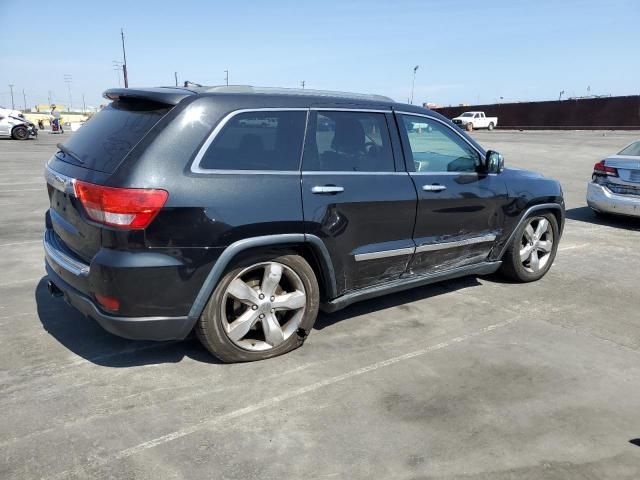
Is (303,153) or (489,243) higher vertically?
(303,153)

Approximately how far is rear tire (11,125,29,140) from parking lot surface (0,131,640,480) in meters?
27.3

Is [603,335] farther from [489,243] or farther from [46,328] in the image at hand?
[46,328]

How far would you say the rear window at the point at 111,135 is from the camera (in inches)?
128

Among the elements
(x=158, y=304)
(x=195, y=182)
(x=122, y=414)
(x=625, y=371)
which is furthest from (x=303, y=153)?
(x=625, y=371)

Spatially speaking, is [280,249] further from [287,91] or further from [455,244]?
[455,244]

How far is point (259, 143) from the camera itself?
11.6ft

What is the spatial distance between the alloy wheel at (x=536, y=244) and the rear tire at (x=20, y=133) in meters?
29.6

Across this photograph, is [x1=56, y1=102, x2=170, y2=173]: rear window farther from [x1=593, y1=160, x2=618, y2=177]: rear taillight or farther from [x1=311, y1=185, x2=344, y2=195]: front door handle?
[x1=593, y1=160, x2=618, y2=177]: rear taillight

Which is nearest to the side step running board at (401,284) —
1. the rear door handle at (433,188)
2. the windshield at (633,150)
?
the rear door handle at (433,188)

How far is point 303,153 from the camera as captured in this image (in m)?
3.70

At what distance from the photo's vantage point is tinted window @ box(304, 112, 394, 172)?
3771 mm

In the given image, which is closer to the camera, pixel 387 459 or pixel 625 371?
pixel 387 459

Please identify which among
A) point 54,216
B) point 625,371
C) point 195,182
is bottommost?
point 625,371

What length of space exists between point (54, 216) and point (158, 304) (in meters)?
1.24
